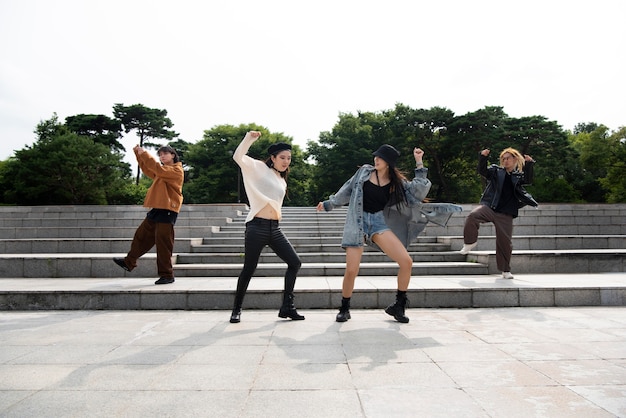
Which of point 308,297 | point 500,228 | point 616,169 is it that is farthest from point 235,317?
point 616,169

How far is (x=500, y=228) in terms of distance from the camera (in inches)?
241

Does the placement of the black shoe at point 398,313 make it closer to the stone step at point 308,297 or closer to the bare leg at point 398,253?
the bare leg at point 398,253

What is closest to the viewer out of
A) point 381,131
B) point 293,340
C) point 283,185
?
point 293,340

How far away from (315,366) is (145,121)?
49.1 meters

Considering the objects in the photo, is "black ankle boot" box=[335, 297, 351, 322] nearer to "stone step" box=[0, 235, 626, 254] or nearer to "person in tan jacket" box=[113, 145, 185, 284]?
"person in tan jacket" box=[113, 145, 185, 284]

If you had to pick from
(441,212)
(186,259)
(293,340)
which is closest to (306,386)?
(293,340)

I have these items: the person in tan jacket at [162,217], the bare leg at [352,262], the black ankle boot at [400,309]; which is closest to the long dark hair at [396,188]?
the bare leg at [352,262]

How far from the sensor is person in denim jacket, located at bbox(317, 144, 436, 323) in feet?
14.0

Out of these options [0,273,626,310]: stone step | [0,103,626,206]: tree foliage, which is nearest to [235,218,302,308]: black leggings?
[0,273,626,310]: stone step

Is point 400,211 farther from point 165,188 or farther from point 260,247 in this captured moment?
point 165,188

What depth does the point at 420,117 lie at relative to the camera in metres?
31.5

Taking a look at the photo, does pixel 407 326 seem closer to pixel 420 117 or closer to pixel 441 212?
pixel 441 212

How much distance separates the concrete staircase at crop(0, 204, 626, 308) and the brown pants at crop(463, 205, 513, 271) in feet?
1.88

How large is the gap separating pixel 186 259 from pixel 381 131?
101ft
